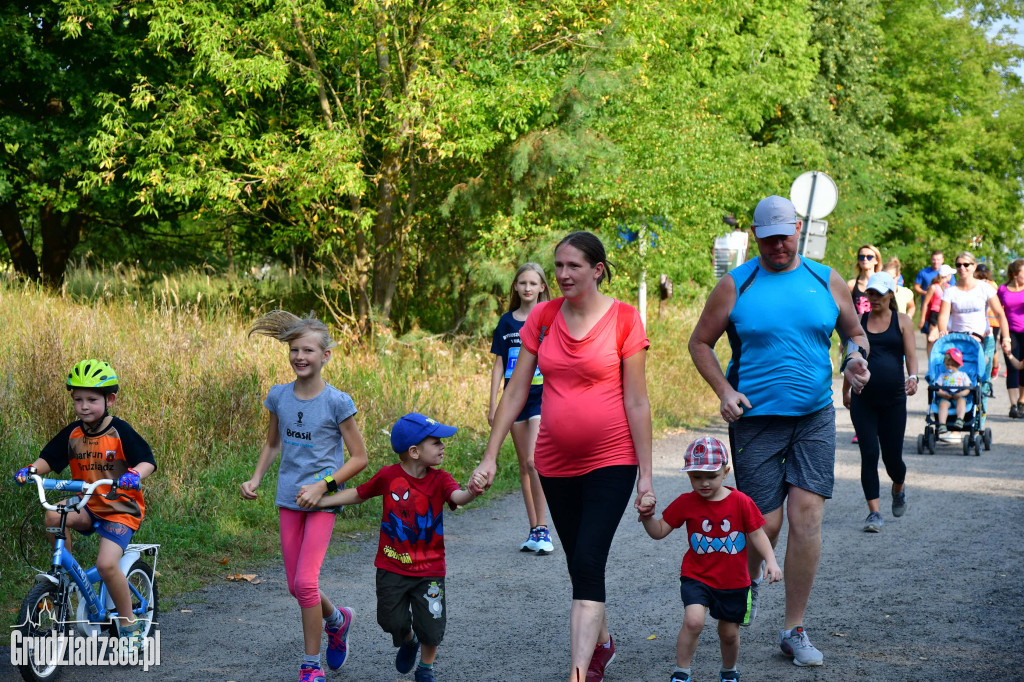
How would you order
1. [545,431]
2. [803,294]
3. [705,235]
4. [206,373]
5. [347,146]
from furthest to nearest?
[705,235] → [347,146] → [206,373] → [803,294] → [545,431]

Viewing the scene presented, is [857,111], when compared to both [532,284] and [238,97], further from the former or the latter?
[532,284]

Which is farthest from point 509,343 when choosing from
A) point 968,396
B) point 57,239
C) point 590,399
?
point 57,239

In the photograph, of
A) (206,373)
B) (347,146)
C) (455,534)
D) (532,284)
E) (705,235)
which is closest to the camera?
(532,284)

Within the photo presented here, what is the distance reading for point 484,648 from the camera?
5.62 meters

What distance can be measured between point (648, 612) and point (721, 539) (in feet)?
5.37

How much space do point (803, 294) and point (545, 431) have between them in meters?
1.44

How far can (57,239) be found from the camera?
2105 cm

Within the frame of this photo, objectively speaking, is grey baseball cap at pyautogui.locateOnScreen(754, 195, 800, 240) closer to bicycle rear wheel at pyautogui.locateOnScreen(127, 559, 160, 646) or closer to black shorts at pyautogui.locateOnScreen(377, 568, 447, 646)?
black shorts at pyautogui.locateOnScreen(377, 568, 447, 646)

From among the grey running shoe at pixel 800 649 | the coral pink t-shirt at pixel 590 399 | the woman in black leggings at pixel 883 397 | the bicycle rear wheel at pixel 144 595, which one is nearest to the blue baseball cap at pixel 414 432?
the coral pink t-shirt at pixel 590 399

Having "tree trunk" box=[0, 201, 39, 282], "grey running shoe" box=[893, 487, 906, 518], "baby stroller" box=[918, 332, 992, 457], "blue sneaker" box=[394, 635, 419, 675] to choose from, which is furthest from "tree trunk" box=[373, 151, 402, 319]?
"blue sneaker" box=[394, 635, 419, 675]

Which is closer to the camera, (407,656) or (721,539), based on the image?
(721,539)

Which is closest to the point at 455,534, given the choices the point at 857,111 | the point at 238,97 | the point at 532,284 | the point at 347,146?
the point at 532,284

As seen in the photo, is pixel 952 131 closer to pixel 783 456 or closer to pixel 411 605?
pixel 783 456

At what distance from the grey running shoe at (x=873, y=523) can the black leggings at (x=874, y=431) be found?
14 centimetres
